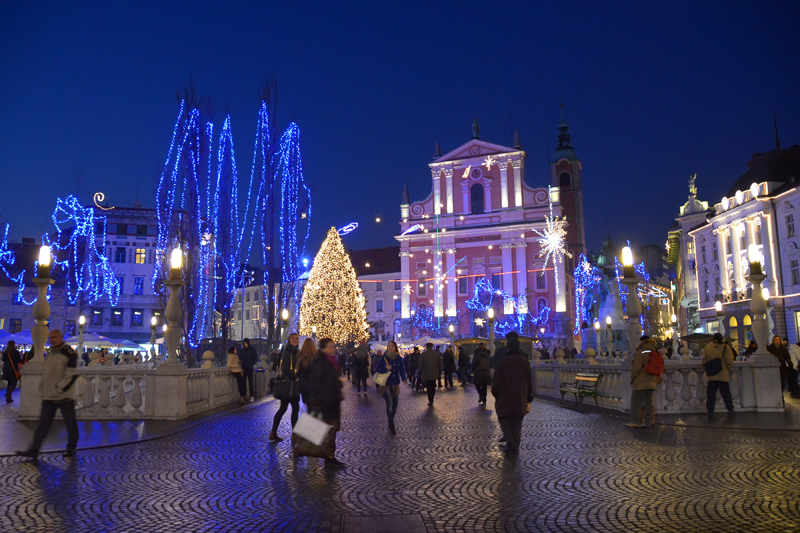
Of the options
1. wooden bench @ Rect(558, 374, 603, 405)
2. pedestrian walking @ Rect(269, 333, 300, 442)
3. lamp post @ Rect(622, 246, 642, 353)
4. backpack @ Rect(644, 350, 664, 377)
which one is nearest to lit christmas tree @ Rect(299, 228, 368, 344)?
wooden bench @ Rect(558, 374, 603, 405)

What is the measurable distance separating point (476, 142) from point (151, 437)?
2243 inches

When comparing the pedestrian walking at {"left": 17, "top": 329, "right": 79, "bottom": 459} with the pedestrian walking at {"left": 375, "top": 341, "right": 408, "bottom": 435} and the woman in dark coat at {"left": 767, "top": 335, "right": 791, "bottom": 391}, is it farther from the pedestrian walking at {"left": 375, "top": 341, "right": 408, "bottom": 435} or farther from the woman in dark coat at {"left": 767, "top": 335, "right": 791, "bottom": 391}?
the woman in dark coat at {"left": 767, "top": 335, "right": 791, "bottom": 391}

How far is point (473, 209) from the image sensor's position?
6469 centimetres

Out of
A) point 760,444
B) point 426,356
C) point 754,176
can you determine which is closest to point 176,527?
point 760,444

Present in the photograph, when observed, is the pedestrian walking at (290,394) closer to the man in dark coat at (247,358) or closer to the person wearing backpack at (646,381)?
the person wearing backpack at (646,381)

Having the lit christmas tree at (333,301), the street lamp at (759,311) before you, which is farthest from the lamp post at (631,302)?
the lit christmas tree at (333,301)

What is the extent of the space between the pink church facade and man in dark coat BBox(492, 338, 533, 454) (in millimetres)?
49929

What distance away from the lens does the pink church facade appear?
200 feet

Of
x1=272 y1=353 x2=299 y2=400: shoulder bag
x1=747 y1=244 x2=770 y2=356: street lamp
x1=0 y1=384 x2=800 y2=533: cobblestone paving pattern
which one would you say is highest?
x1=747 y1=244 x2=770 y2=356: street lamp

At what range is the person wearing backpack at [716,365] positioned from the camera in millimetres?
12898

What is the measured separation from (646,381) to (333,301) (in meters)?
31.6

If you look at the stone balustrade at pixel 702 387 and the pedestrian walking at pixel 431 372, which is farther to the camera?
the pedestrian walking at pixel 431 372

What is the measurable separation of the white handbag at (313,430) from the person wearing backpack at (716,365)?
8.86 m

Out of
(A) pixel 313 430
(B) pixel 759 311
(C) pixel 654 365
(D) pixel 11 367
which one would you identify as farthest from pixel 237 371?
(B) pixel 759 311
